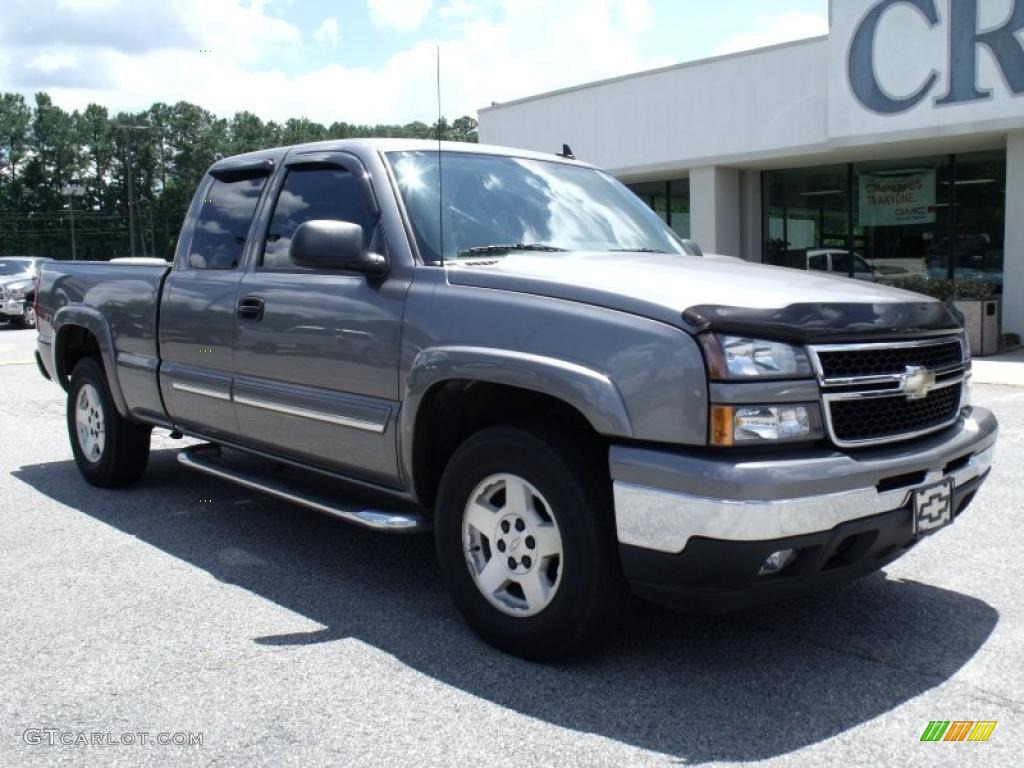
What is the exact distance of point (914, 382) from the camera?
3432 millimetres

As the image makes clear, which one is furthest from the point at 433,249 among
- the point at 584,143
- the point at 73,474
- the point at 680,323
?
the point at 584,143

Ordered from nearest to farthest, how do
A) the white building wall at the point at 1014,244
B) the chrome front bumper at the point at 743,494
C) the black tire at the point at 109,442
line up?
the chrome front bumper at the point at 743,494 < the black tire at the point at 109,442 < the white building wall at the point at 1014,244

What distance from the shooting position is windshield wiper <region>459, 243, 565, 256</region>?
163 inches

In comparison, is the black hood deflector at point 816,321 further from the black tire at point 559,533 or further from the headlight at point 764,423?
the black tire at point 559,533

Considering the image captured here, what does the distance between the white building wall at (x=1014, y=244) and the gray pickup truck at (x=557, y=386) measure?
12291mm

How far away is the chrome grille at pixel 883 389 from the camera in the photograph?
→ 3.20 m

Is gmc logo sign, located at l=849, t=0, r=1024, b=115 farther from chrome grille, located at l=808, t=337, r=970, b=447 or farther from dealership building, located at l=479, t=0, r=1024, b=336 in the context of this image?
chrome grille, located at l=808, t=337, r=970, b=447

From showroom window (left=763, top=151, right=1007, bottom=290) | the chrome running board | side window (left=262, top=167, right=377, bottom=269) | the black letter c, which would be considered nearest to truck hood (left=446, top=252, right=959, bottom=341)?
side window (left=262, top=167, right=377, bottom=269)

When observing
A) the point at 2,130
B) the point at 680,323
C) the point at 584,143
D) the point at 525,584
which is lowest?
the point at 525,584

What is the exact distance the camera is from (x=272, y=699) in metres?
3.32

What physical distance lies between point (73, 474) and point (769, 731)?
18.2 feet

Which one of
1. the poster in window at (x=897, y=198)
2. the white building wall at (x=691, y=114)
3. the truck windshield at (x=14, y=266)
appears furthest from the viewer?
the truck windshield at (x=14, y=266)

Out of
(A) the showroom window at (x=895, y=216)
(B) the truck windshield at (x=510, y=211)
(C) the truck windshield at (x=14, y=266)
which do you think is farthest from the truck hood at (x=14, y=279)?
(B) the truck windshield at (x=510, y=211)

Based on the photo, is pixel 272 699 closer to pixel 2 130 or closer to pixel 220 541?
pixel 220 541
